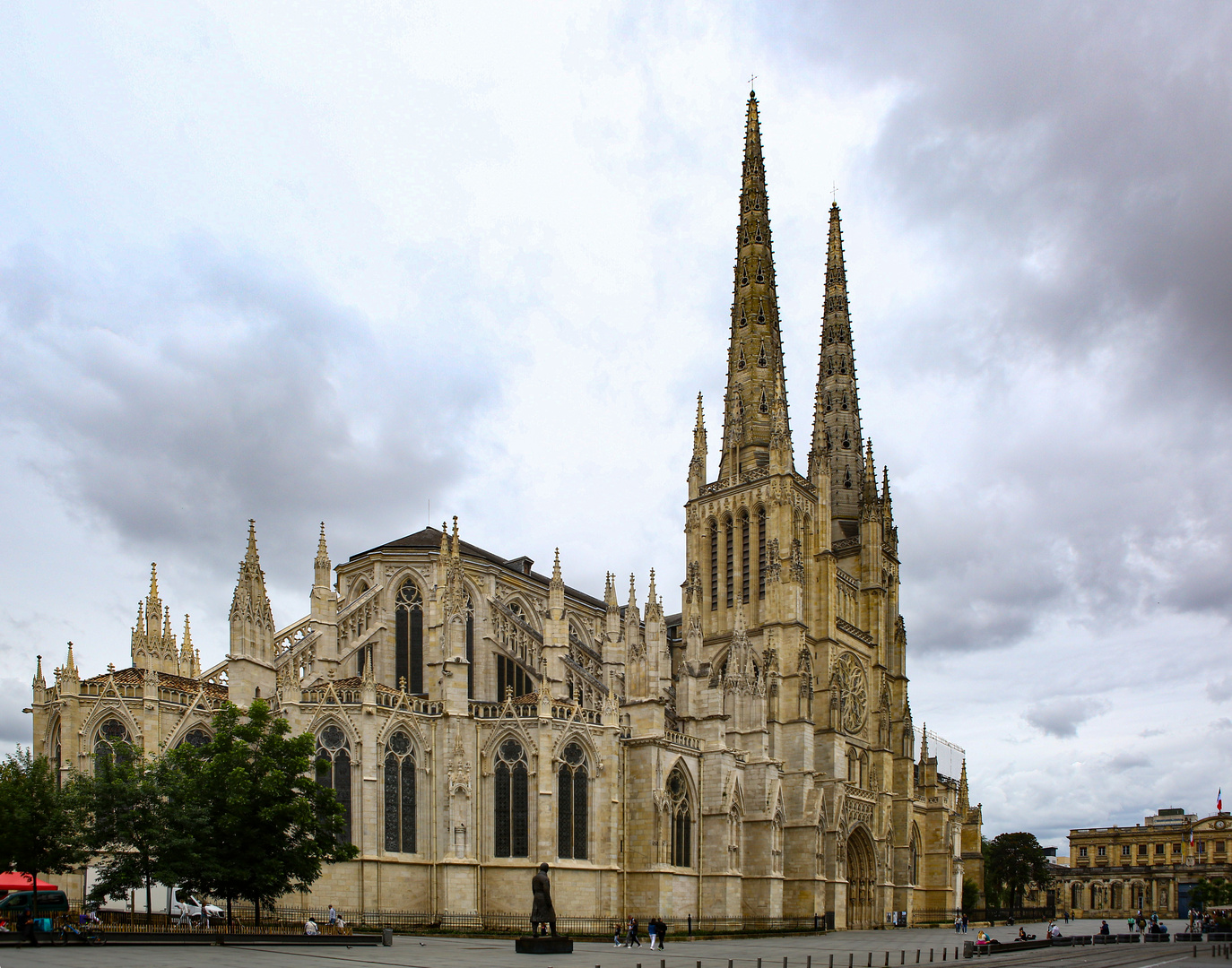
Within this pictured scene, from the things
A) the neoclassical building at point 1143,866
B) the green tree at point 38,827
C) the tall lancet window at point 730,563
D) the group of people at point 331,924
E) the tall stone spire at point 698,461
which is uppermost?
the tall stone spire at point 698,461

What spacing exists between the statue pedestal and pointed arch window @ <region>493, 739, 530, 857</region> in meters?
13.0

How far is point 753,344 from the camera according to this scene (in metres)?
74.2

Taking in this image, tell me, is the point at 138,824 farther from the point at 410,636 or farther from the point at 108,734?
the point at 410,636

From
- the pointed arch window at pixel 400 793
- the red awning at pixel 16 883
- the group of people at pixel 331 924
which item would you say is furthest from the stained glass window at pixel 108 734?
the pointed arch window at pixel 400 793

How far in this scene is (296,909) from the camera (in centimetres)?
3809

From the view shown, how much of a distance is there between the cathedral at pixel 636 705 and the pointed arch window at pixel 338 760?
0.23 ft

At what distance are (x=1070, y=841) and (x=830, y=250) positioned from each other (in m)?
84.0

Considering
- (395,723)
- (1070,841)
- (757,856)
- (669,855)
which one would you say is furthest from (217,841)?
(1070,841)

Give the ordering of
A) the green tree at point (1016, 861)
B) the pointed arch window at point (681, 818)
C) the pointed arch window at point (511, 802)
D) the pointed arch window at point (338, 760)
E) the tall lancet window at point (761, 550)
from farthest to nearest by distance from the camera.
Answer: the green tree at point (1016, 861) < the tall lancet window at point (761, 550) < the pointed arch window at point (681, 818) < the pointed arch window at point (511, 802) < the pointed arch window at point (338, 760)

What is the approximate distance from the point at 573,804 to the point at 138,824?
59.2 ft

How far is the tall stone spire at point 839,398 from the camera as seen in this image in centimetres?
8106

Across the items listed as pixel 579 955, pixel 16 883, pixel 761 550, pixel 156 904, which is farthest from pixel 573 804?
pixel 761 550

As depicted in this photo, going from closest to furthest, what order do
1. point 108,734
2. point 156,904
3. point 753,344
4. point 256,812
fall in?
point 256,812 < point 156,904 < point 108,734 < point 753,344

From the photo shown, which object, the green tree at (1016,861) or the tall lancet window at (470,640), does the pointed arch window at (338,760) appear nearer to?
the tall lancet window at (470,640)
